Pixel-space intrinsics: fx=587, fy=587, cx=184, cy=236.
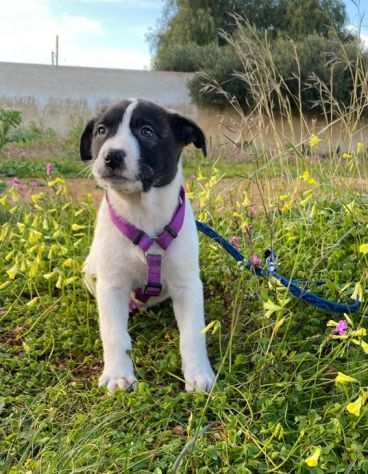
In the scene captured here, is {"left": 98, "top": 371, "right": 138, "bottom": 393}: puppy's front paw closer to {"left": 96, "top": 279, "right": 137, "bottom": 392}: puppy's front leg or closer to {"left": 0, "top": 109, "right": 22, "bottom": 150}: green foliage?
{"left": 96, "top": 279, "right": 137, "bottom": 392}: puppy's front leg

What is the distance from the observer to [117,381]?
7.55 feet

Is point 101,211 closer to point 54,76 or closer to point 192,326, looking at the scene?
point 192,326

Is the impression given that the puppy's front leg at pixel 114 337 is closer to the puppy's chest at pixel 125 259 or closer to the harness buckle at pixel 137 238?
the puppy's chest at pixel 125 259

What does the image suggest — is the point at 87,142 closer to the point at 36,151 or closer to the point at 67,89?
the point at 36,151

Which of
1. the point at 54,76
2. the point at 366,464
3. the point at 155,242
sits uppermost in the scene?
the point at 54,76

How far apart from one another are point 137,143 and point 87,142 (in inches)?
18.8

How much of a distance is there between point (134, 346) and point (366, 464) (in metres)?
1.30

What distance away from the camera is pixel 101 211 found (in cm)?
271

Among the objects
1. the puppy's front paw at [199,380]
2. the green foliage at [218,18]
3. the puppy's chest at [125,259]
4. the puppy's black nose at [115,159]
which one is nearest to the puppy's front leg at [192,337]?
the puppy's front paw at [199,380]

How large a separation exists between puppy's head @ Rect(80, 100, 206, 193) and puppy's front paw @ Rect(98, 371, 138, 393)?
75 centimetres

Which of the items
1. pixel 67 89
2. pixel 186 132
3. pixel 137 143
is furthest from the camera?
pixel 67 89

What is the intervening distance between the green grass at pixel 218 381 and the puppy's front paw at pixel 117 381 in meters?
0.06

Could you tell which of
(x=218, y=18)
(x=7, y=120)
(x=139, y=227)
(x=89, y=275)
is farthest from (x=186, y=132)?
(x=218, y=18)

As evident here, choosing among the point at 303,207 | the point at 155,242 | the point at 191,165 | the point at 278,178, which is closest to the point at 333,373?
the point at 155,242
